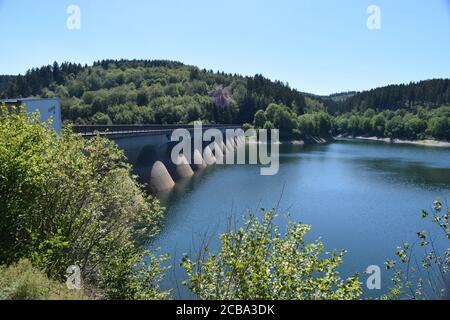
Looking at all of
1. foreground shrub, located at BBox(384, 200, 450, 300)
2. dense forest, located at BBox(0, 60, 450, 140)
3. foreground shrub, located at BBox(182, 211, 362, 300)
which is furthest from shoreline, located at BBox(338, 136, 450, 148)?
foreground shrub, located at BBox(182, 211, 362, 300)

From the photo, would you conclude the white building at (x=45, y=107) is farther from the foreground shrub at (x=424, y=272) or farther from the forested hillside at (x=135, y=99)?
the forested hillside at (x=135, y=99)

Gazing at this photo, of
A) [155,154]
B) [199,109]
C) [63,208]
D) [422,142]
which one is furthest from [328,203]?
[422,142]

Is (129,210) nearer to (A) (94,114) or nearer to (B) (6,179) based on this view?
(B) (6,179)

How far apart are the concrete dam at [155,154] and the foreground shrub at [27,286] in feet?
83.4

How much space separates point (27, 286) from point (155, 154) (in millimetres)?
48538

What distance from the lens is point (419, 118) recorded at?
174m

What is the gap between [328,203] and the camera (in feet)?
152

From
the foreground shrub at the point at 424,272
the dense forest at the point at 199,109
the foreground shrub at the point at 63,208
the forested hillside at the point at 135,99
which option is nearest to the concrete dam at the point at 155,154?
the foreground shrub at the point at 63,208

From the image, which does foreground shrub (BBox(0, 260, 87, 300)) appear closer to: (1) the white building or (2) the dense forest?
(1) the white building

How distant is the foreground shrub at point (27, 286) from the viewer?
8969mm

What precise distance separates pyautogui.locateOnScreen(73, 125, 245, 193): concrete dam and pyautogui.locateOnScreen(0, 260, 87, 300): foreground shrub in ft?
83.4

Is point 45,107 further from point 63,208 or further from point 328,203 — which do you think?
point 328,203

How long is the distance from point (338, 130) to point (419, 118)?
38450 mm

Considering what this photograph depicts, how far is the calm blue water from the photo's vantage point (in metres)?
30.3
